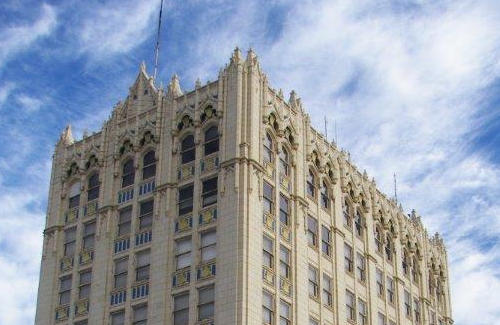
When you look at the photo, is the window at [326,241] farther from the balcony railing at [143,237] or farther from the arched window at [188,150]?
the balcony railing at [143,237]

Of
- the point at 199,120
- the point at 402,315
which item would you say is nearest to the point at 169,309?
the point at 199,120

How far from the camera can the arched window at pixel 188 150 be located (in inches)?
3073

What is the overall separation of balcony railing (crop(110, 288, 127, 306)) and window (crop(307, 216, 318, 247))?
14254 millimetres

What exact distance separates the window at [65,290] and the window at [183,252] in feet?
35.4

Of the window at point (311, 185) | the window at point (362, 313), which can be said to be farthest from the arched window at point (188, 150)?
the window at point (362, 313)

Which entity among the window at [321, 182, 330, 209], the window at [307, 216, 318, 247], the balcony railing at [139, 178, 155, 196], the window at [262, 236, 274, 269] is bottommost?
the window at [262, 236, 274, 269]

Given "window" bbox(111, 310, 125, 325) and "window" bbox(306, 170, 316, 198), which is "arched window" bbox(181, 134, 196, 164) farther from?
"window" bbox(111, 310, 125, 325)

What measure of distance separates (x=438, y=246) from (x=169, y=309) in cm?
4082

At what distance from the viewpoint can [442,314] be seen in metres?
101

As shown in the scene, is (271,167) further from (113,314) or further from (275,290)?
(113,314)

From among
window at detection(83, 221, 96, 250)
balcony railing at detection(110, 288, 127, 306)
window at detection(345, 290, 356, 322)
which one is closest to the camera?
balcony railing at detection(110, 288, 127, 306)

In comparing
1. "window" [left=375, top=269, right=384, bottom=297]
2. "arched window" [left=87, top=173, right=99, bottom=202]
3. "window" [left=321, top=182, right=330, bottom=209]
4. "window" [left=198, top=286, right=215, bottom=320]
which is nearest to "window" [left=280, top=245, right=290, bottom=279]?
"window" [left=198, top=286, right=215, bottom=320]

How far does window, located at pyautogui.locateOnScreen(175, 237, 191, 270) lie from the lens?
241 ft

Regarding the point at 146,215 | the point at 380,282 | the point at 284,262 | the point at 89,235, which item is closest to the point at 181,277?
the point at 146,215
